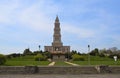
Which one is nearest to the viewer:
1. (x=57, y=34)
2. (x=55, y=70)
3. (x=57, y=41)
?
(x=55, y=70)

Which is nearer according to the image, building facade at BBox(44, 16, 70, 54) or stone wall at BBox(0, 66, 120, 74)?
stone wall at BBox(0, 66, 120, 74)

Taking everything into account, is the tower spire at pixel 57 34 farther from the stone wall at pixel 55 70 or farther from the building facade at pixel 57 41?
the stone wall at pixel 55 70

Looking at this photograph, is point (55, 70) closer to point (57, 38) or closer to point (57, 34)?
point (57, 34)

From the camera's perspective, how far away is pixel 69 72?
89.6ft

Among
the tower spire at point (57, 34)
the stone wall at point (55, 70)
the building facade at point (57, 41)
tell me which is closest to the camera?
the stone wall at point (55, 70)

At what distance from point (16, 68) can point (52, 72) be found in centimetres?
346

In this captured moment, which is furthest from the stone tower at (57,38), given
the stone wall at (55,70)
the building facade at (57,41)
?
the stone wall at (55,70)

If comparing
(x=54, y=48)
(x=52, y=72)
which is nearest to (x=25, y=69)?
(x=52, y=72)

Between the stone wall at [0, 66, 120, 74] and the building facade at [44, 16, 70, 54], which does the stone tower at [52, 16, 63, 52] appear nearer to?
the building facade at [44, 16, 70, 54]

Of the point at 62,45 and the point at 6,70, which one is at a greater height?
the point at 62,45

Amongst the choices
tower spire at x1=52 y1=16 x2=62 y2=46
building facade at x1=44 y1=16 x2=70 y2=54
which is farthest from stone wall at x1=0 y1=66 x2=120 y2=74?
tower spire at x1=52 y1=16 x2=62 y2=46

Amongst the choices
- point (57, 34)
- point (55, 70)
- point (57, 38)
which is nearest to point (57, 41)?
point (57, 38)

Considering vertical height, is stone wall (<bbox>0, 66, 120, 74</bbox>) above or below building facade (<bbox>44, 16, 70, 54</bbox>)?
below

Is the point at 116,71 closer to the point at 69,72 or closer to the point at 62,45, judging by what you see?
the point at 69,72
